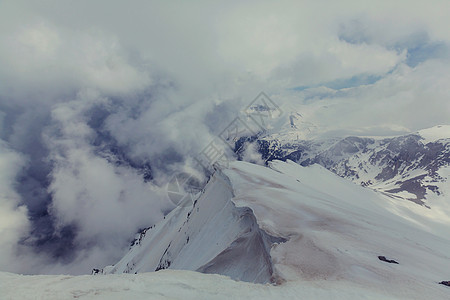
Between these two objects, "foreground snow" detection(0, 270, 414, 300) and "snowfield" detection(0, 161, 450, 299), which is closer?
"foreground snow" detection(0, 270, 414, 300)

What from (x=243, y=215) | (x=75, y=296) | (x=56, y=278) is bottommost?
(x=56, y=278)

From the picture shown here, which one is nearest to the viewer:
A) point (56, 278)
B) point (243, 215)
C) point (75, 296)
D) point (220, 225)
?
point (75, 296)

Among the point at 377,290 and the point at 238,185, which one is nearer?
the point at 377,290

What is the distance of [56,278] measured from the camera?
12672 millimetres

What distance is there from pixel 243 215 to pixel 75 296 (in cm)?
1921

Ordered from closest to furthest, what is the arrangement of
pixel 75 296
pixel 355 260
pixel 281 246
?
pixel 75 296 < pixel 355 260 < pixel 281 246

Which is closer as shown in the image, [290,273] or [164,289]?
[164,289]

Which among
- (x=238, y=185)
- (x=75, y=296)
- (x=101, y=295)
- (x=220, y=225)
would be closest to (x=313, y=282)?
(x=101, y=295)

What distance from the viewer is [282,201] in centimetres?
2945

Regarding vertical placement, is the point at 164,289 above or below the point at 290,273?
below

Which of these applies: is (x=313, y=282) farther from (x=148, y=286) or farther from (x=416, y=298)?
(x=148, y=286)

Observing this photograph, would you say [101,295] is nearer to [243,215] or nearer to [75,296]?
[75,296]

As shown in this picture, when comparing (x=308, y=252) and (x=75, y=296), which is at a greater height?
(x=308, y=252)

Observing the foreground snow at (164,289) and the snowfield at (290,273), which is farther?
the snowfield at (290,273)
